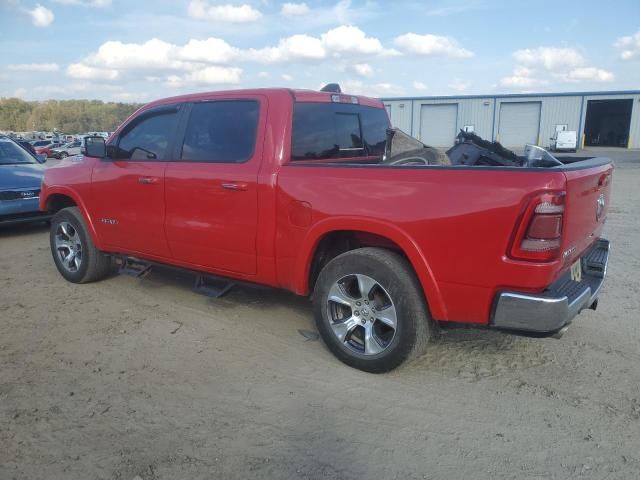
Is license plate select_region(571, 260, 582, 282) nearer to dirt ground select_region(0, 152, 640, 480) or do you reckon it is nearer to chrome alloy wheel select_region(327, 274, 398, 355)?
dirt ground select_region(0, 152, 640, 480)

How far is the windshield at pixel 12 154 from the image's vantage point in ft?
29.5

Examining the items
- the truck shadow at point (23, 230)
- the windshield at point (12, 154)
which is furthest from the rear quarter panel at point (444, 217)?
the windshield at point (12, 154)

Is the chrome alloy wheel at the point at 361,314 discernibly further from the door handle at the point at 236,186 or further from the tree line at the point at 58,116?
the tree line at the point at 58,116

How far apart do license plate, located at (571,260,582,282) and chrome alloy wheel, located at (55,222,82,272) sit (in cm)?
470

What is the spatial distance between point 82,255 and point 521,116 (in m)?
46.1

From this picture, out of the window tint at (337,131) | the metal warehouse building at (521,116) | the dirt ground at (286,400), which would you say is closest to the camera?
the dirt ground at (286,400)

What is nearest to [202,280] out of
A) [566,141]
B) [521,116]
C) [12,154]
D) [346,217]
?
[346,217]

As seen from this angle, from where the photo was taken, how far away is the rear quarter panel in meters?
2.76

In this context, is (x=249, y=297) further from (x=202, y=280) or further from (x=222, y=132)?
(x=222, y=132)

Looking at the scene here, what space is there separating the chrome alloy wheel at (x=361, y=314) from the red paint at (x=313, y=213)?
301 mm

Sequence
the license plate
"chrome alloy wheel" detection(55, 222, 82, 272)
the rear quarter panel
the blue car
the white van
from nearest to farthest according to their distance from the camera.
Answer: the rear quarter panel < the license plate < "chrome alloy wheel" detection(55, 222, 82, 272) < the blue car < the white van

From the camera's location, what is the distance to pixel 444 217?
294 centimetres

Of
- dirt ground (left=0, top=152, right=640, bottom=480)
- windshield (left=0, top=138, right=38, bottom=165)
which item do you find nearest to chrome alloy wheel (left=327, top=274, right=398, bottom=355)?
dirt ground (left=0, top=152, right=640, bottom=480)

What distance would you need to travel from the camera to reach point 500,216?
2.75 meters
